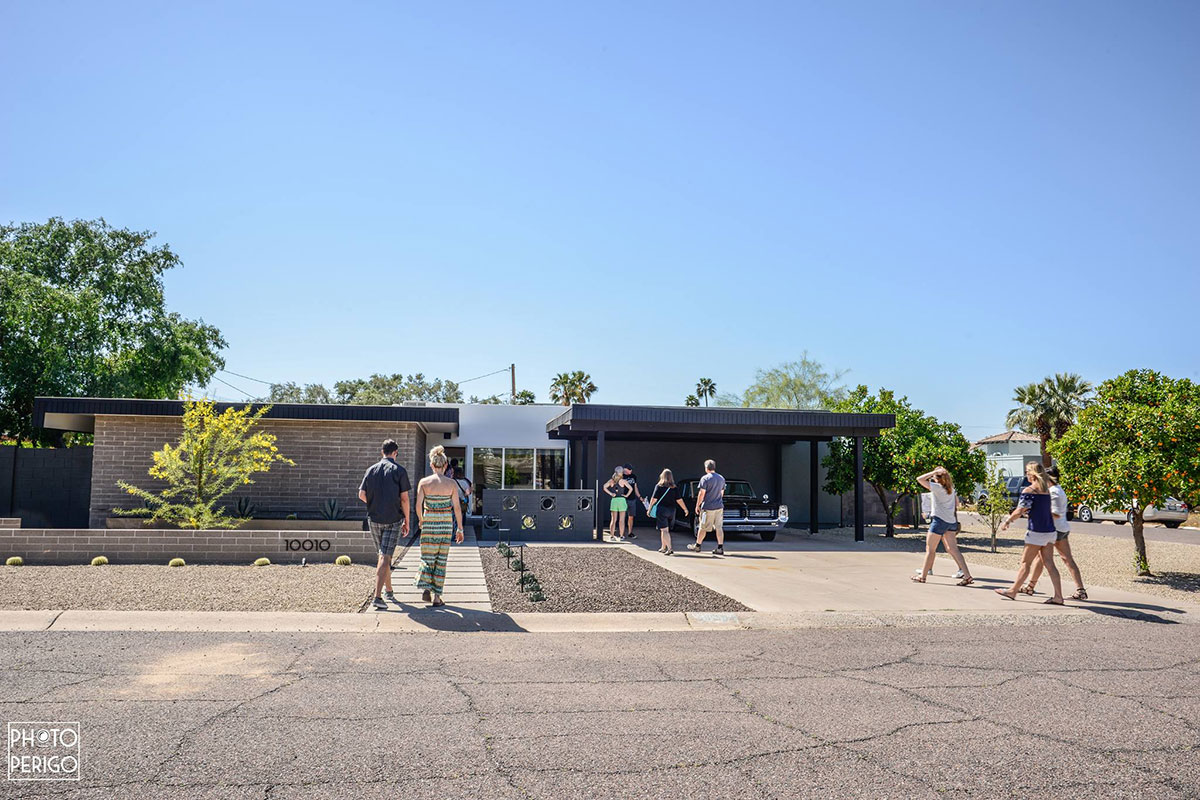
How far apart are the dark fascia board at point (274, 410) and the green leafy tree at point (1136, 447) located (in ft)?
35.9

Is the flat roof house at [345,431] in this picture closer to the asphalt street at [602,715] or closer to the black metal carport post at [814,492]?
the black metal carport post at [814,492]

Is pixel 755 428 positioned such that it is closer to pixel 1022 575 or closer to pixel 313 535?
pixel 1022 575

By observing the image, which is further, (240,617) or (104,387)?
(104,387)

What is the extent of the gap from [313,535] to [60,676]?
6.64 meters

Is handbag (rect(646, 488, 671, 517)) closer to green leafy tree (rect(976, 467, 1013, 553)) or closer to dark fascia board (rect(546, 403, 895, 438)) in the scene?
dark fascia board (rect(546, 403, 895, 438))

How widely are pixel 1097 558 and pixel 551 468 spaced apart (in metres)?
14.3

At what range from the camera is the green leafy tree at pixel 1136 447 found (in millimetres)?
11906

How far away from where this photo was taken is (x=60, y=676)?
560 cm

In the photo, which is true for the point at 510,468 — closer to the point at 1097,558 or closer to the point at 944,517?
the point at 1097,558

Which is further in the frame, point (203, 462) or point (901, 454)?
point (901, 454)

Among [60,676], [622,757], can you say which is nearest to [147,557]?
[60,676]

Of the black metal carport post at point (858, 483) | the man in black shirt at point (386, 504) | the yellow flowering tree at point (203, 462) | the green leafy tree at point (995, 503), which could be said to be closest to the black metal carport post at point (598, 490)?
the black metal carport post at point (858, 483)

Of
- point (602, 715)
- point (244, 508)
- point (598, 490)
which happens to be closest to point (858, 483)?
point (598, 490)

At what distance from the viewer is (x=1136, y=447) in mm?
12375
